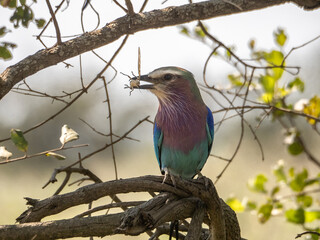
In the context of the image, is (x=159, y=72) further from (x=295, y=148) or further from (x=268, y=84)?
(x=295, y=148)

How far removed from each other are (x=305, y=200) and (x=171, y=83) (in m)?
1.32

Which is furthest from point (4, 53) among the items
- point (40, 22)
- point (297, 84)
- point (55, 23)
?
point (297, 84)

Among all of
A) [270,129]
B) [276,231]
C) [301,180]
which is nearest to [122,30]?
[301,180]

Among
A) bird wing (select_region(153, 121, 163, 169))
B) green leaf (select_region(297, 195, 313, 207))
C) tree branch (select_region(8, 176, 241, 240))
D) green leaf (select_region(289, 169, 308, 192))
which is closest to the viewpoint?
tree branch (select_region(8, 176, 241, 240))

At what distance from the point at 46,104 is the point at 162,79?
395 inches

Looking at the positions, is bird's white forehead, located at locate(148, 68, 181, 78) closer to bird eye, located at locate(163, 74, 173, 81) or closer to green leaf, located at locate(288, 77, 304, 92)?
bird eye, located at locate(163, 74, 173, 81)

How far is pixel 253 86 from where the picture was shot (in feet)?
14.4

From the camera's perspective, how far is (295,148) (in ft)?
13.8

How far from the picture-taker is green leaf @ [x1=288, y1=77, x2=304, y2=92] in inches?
160

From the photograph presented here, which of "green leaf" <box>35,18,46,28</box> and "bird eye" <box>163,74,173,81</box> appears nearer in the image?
"green leaf" <box>35,18,46,28</box>

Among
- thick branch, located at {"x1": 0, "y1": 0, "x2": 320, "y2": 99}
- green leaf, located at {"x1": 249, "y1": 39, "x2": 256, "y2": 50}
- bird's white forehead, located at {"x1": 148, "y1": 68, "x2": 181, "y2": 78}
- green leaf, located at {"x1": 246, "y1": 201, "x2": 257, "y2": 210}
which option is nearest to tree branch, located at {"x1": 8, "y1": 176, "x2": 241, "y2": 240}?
thick branch, located at {"x1": 0, "y1": 0, "x2": 320, "y2": 99}

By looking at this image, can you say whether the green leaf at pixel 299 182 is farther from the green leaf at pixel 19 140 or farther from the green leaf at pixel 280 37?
the green leaf at pixel 19 140

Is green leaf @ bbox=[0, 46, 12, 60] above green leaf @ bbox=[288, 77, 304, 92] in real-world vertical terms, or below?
below

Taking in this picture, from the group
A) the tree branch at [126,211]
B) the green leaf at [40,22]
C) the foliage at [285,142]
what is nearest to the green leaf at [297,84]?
the foliage at [285,142]
